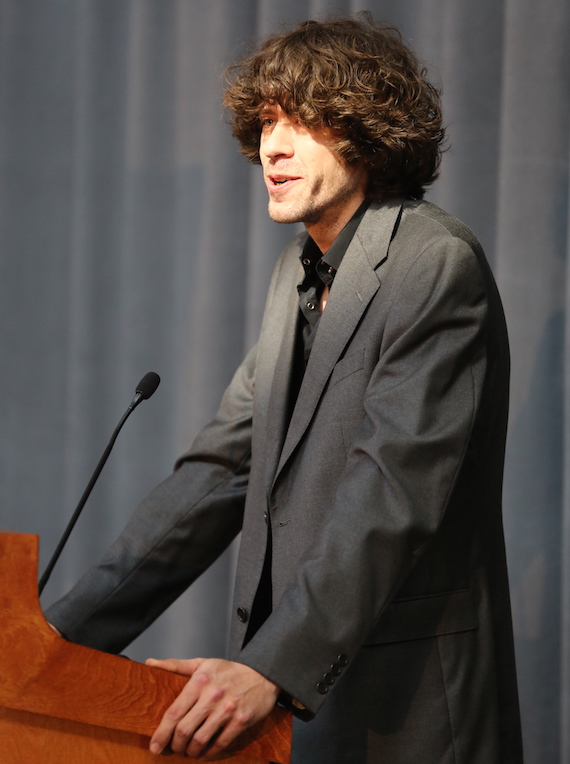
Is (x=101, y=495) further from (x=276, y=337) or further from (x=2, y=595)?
(x=2, y=595)

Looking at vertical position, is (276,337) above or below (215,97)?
below

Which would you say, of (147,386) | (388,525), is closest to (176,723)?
(388,525)

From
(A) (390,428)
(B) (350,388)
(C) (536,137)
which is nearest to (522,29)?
(C) (536,137)

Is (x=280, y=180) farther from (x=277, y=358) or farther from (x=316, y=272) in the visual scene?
(x=277, y=358)

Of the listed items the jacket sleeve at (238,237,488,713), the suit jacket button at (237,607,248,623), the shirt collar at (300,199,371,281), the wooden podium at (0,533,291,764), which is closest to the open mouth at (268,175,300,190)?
the shirt collar at (300,199,371,281)

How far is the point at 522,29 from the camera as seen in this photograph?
6.62 ft

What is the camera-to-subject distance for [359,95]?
1.48 metres

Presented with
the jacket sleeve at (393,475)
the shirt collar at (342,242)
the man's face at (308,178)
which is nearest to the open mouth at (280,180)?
the man's face at (308,178)

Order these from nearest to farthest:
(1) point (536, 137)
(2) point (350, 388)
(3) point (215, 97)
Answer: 1. (2) point (350, 388)
2. (1) point (536, 137)
3. (3) point (215, 97)

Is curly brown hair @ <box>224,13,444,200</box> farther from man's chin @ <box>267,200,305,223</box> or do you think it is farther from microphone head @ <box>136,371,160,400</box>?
microphone head @ <box>136,371,160,400</box>

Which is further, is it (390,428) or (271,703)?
(390,428)

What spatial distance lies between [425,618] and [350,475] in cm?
26

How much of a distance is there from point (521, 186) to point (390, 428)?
1098 millimetres

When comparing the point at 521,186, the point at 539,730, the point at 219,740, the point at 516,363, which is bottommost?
the point at 539,730
